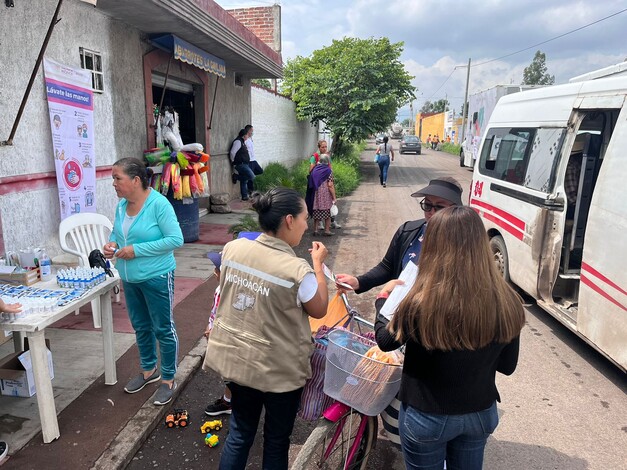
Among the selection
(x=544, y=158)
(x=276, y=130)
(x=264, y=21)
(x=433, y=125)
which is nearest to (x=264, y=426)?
(x=544, y=158)

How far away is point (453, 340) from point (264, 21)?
1497 cm

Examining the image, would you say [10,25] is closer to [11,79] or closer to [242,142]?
[11,79]

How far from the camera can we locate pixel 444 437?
5.82ft

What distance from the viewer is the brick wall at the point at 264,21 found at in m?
14.4

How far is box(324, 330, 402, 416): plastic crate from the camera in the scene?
2029 mm

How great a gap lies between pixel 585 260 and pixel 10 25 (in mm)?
5356

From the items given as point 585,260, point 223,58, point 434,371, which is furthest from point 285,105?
point 434,371

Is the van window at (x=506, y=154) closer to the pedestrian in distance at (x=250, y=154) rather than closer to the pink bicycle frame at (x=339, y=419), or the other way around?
the pink bicycle frame at (x=339, y=419)

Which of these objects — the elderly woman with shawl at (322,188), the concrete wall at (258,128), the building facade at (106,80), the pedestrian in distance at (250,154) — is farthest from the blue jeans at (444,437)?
the pedestrian in distance at (250,154)

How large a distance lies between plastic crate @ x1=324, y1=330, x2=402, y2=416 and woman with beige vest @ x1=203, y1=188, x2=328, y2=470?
0.12 metres

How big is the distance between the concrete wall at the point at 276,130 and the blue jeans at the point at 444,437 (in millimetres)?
11821

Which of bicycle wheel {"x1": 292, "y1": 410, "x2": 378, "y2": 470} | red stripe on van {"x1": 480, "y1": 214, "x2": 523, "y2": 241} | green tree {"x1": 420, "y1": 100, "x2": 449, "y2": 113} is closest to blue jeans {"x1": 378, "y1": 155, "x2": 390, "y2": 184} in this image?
red stripe on van {"x1": 480, "y1": 214, "x2": 523, "y2": 241}

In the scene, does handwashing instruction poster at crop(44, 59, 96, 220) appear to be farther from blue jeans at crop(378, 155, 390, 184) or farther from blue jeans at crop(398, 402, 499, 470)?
blue jeans at crop(378, 155, 390, 184)

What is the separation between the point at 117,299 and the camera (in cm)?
506
